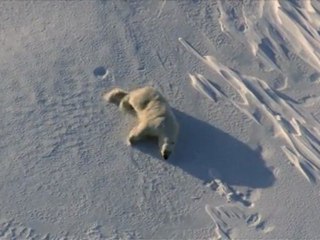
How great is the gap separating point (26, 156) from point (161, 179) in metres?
0.47

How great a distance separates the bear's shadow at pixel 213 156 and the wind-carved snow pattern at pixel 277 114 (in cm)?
13

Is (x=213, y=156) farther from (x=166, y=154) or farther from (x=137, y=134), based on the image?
(x=137, y=134)

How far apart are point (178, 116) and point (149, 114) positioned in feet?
0.43

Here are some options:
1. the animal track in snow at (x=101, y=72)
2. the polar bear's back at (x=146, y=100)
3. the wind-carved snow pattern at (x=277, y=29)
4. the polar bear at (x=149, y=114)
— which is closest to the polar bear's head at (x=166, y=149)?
the polar bear at (x=149, y=114)

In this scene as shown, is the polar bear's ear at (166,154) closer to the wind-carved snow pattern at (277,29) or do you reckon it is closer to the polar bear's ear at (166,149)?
the polar bear's ear at (166,149)

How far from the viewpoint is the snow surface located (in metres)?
3.06

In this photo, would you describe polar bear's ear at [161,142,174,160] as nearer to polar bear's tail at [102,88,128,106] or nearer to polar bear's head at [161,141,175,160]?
polar bear's head at [161,141,175,160]

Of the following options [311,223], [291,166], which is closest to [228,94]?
[291,166]

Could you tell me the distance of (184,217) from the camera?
10.1 ft

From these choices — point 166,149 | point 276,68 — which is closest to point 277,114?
point 276,68

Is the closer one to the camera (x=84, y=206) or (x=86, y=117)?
(x=84, y=206)

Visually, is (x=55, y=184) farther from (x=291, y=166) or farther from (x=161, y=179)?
(x=291, y=166)

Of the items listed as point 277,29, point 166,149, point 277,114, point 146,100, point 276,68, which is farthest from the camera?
point 277,29

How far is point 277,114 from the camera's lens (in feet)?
11.1
